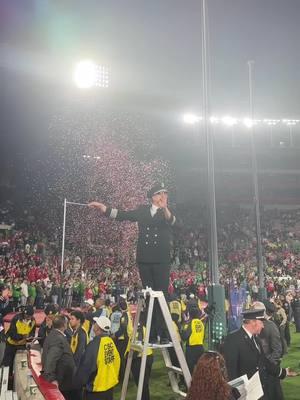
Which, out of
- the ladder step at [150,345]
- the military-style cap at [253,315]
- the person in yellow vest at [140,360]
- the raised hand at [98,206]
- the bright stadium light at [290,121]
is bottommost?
the person in yellow vest at [140,360]

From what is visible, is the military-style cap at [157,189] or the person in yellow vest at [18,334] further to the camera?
the person in yellow vest at [18,334]

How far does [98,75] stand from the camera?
100 ft

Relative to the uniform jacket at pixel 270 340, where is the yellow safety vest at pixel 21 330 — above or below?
below

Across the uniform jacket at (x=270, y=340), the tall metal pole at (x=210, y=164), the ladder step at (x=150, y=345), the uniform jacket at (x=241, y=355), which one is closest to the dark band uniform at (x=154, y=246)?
the ladder step at (x=150, y=345)

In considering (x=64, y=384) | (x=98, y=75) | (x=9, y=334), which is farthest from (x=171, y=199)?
(x=64, y=384)

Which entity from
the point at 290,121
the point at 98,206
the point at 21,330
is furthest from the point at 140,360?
the point at 290,121

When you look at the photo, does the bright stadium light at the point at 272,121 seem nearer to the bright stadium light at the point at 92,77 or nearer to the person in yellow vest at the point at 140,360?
the bright stadium light at the point at 92,77

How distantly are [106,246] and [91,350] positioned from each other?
28.7 m

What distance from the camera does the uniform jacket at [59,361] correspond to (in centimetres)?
591

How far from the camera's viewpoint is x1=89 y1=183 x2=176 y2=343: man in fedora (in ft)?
16.0

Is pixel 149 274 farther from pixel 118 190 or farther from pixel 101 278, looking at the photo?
pixel 118 190

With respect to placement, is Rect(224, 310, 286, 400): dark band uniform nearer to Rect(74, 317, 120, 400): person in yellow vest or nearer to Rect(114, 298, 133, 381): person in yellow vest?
Rect(74, 317, 120, 400): person in yellow vest

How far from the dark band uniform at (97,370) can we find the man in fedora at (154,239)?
3.93 ft

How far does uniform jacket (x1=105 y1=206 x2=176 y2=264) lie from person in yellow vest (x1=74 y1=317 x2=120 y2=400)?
1.43 metres
